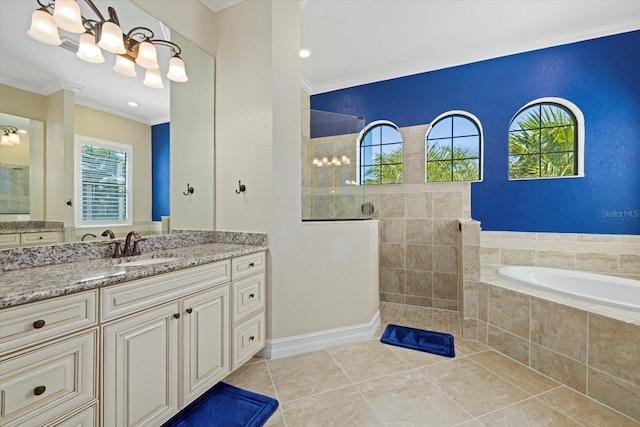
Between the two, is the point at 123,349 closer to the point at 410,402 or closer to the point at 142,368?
the point at 142,368

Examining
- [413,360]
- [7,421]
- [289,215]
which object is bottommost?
[413,360]

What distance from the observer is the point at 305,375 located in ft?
6.06

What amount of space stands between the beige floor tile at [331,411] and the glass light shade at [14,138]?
1.96 meters

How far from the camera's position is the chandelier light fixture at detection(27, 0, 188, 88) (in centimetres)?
136

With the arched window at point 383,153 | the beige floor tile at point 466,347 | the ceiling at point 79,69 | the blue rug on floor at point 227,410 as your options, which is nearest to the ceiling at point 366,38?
the ceiling at point 79,69

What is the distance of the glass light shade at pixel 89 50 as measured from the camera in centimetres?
150

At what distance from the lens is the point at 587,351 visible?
1.64 m

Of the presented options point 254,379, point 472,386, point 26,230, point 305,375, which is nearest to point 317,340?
point 305,375

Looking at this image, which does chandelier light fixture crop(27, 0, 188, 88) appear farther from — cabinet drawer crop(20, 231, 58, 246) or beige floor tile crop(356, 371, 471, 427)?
beige floor tile crop(356, 371, 471, 427)

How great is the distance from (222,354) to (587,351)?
2260 millimetres

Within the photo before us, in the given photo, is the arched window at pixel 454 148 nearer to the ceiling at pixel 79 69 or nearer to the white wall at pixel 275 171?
the white wall at pixel 275 171

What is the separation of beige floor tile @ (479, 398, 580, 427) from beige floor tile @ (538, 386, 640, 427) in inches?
2.6

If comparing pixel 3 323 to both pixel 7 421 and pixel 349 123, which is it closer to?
pixel 7 421

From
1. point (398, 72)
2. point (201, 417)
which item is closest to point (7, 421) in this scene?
point (201, 417)
